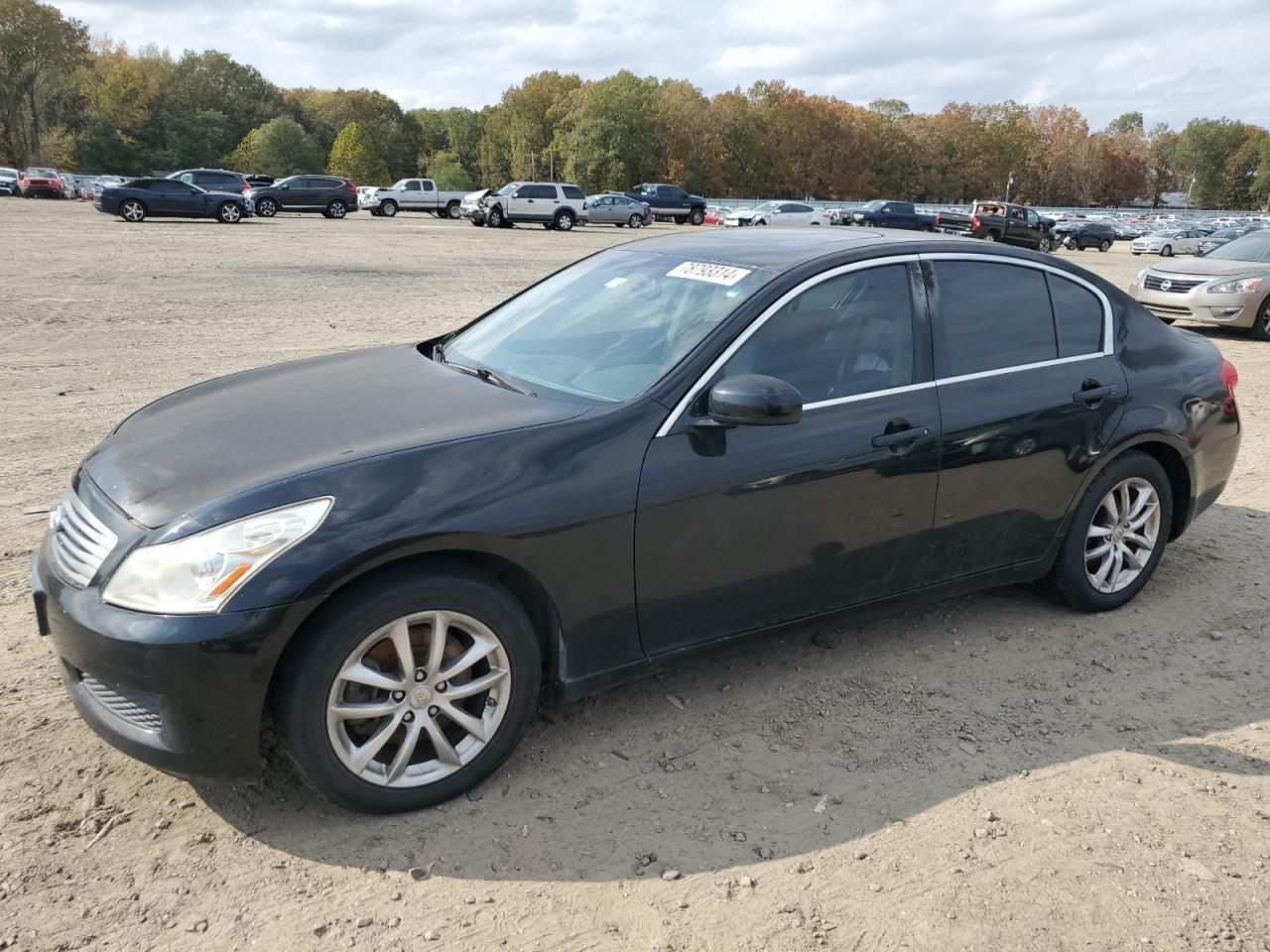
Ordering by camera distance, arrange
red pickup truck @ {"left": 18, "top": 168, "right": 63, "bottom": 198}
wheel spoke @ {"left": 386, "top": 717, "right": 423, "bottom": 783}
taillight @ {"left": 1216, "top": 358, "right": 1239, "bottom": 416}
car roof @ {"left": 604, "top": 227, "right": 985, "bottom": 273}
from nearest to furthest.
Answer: wheel spoke @ {"left": 386, "top": 717, "right": 423, "bottom": 783} → car roof @ {"left": 604, "top": 227, "right": 985, "bottom": 273} → taillight @ {"left": 1216, "top": 358, "right": 1239, "bottom": 416} → red pickup truck @ {"left": 18, "top": 168, "right": 63, "bottom": 198}

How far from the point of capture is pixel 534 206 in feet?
130

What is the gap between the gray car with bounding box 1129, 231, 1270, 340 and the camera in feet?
45.7

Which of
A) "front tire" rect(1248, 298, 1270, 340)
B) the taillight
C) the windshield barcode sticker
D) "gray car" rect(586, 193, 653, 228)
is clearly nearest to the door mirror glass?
A: the windshield barcode sticker

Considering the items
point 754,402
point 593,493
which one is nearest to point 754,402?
point 754,402

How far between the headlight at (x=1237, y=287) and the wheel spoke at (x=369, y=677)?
14.4 meters

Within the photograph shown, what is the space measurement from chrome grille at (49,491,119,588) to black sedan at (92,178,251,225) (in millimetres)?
33873

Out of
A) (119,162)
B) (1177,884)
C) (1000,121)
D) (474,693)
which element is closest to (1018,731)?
(1177,884)

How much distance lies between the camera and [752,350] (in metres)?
3.49

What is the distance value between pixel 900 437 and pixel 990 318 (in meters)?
0.81

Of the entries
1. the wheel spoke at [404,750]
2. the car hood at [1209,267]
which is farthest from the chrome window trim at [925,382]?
the car hood at [1209,267]

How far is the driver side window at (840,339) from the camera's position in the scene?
3547 millimetres

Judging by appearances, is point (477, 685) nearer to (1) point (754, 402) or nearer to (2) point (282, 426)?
(2) point (282, 426)

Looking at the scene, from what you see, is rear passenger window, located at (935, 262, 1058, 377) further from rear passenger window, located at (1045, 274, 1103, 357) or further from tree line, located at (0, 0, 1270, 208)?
tree line, located at (0, 0, 1270, 208)

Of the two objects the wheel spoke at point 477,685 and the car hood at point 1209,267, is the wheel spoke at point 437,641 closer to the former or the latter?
the wheel spoke at point 477,685
